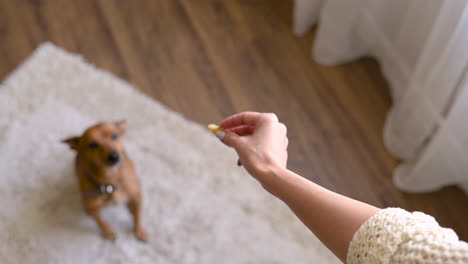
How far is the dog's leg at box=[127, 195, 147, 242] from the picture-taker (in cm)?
150

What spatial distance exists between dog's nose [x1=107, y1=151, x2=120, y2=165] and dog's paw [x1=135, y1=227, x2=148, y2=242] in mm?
307

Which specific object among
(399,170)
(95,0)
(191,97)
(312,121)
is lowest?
(399,170)

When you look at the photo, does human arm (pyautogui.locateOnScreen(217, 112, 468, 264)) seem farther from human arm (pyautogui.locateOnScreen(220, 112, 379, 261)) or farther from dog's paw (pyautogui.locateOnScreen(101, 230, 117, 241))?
dog's paw (pyautogui.locateOnScreen(101, 230, 117, 241))

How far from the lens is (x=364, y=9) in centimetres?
176

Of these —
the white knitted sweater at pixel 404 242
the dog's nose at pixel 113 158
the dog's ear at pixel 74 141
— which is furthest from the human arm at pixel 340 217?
the dog's ear at pixel 74 141

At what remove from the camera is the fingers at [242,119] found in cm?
89

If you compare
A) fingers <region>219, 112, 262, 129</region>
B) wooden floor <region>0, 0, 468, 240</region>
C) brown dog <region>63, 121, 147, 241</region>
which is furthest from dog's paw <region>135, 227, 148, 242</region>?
fingers <region>219, 112, 262, 129</region>

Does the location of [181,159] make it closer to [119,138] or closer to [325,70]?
[119,138]

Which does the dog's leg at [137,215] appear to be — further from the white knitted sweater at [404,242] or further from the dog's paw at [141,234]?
the white knitted sweater at [404,242]

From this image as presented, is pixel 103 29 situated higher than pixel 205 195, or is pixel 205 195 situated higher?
pixel 103 29

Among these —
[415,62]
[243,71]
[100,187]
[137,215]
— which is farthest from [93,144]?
[415,62]

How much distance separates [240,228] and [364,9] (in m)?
0.96

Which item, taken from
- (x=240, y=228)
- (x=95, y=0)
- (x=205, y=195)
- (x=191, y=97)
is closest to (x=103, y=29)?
(x=95, y=0)

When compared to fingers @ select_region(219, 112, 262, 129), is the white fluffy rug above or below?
below
